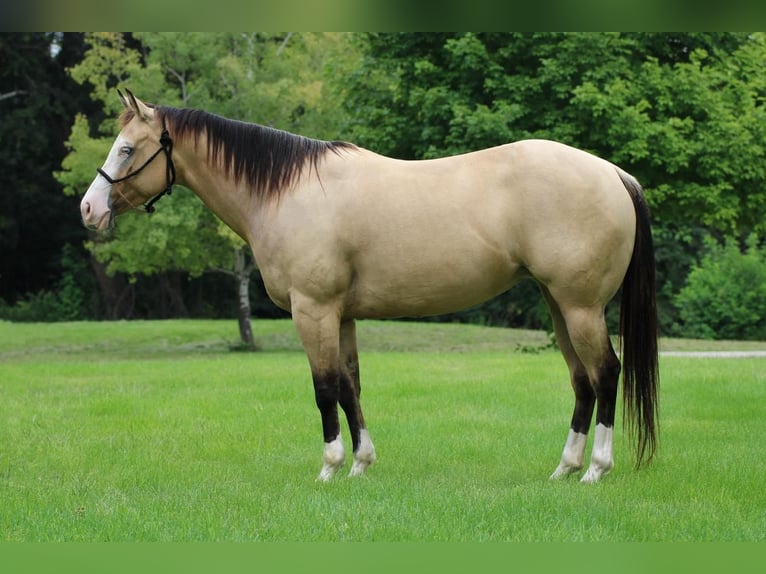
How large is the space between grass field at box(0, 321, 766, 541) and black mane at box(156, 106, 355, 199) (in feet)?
6.62

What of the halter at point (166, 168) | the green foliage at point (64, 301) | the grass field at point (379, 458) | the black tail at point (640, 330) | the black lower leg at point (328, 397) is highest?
the halter at point (166, 168)

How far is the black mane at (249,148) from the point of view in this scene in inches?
222

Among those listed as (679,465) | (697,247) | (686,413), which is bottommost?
(697,247)

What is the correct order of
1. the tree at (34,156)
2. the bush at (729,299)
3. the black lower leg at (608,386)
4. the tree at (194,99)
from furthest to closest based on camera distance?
the tree at (34,156) < the bush at (729,299) < the tree at (194,99) < the black lower leg at (608,386)

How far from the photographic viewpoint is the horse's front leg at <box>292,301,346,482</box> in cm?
545

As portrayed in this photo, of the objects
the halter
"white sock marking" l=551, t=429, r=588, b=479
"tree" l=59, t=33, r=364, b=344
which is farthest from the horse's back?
"tree" l=59, t=33, r=364, b=344

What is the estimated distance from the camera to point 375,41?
642 inches

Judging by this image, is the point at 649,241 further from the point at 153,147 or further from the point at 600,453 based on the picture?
the point at 153,147

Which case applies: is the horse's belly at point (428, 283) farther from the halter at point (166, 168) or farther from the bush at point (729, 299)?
the bush at point (729, 299)

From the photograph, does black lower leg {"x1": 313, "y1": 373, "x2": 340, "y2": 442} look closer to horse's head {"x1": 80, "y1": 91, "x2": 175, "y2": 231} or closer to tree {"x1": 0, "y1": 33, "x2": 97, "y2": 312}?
horse's head {"x1": 80, "y1": 91, "x2": 175, "y2": 231}

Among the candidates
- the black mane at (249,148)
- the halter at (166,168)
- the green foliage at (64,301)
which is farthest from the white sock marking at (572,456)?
the green foliage at (64,301)

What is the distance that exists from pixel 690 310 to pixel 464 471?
1888 centimetres

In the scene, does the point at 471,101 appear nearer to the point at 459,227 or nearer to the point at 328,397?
the point at 459,227

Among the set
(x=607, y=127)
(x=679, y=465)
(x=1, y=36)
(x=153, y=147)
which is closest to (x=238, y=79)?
(x=607, y=127)
